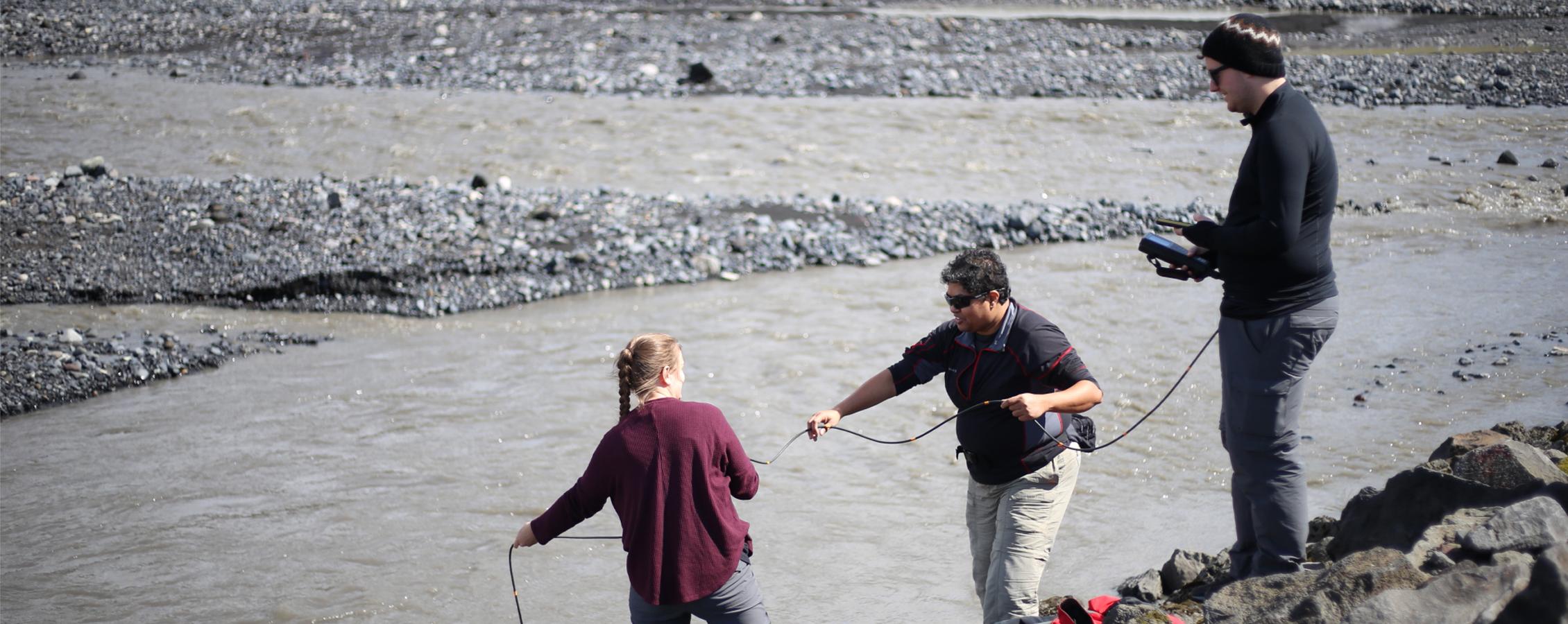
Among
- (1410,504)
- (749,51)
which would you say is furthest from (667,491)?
(749,51)

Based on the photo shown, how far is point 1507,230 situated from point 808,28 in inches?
629

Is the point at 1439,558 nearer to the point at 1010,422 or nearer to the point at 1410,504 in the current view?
the point at 1410,504

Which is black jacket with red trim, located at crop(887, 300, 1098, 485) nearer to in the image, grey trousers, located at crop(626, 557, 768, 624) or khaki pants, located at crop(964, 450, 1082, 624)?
khaki pants, located at crop(964, 450, 1082, 624)

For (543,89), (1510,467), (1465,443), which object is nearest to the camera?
(1510,467)

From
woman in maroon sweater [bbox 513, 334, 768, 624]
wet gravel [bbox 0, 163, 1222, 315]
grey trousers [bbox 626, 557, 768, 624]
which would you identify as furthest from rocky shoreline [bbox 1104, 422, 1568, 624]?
wet gravel [bbox 0, 163, 1222, 315]

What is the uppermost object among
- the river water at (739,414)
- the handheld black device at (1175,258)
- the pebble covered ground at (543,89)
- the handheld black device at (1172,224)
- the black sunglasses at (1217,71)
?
the black sunglasses at (1217,71)

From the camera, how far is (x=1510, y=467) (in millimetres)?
4566

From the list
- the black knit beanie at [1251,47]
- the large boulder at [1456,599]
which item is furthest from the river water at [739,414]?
the black knit beanie at [1251,47]

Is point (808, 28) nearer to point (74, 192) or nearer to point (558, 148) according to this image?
point (558, 148)

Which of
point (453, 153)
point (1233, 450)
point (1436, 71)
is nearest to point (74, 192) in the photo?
point (453, 153)

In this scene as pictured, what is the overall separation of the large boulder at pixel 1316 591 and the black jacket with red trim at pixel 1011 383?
30.1 inches

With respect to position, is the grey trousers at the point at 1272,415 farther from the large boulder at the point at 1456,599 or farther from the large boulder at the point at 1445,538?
the large boulder at the point at 1456,599

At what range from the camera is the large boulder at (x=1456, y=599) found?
11.5ft

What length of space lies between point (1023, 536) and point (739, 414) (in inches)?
195
